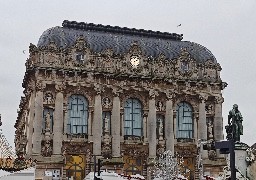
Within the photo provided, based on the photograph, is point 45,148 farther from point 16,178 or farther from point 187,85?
point 16,178

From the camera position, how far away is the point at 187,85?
54688mm

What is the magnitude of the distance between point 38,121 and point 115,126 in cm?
786

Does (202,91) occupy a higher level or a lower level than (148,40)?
lower

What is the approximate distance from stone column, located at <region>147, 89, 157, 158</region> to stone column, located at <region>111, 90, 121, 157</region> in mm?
3472

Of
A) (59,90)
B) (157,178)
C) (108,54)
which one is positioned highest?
(108,54)

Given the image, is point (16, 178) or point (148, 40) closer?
point (16, 178)

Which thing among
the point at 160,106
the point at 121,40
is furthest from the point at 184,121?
the point at 121,40

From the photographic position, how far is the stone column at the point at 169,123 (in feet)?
173

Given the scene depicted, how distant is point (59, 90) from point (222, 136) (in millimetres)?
19089

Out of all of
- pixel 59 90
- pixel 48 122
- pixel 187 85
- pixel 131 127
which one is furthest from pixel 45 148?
pixel 187 85

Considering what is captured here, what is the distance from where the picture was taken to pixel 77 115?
167 feet

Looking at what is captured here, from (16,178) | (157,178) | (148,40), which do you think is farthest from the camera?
(148,40)

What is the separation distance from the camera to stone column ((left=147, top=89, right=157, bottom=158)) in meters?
51.8

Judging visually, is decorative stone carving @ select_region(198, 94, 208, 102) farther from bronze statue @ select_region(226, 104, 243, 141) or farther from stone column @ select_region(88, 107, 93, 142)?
bronze statue @ select_region(226, 104, 243, 141)
